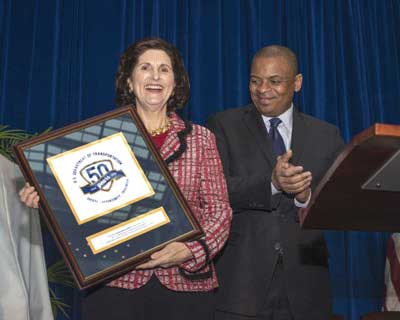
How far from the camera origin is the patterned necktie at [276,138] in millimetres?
2338

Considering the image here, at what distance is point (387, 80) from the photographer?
12.4 ft

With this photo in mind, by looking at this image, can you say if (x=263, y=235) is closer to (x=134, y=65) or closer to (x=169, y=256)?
(x=169, y=256)

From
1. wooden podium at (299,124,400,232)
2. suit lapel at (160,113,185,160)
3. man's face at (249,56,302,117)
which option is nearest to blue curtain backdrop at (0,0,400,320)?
man's face at (249,56,302,117)

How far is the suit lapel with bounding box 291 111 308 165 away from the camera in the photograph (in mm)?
2309

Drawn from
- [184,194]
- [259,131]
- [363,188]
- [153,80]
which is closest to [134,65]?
[153,80]

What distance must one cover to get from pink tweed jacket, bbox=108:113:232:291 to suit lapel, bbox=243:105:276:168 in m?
0.39

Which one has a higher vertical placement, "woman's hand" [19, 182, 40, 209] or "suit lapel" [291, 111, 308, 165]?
"suit lapel" [291, 111, 308, 165]

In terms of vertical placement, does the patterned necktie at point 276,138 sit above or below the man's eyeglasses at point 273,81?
below

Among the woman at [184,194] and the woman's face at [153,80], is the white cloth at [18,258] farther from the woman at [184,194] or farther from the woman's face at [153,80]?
the woman's face at [153,80]

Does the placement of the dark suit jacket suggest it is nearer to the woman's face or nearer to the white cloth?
the woman's face

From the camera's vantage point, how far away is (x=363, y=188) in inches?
42.4

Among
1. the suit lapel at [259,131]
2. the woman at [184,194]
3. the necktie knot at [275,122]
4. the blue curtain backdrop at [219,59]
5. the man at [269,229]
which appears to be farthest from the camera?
the blue curtain backdrop at [219,59]

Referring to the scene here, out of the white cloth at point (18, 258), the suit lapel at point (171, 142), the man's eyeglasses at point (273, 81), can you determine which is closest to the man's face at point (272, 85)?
the man's eyeglasses at point (273, 81)

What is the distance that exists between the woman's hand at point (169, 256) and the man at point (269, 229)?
42cm
